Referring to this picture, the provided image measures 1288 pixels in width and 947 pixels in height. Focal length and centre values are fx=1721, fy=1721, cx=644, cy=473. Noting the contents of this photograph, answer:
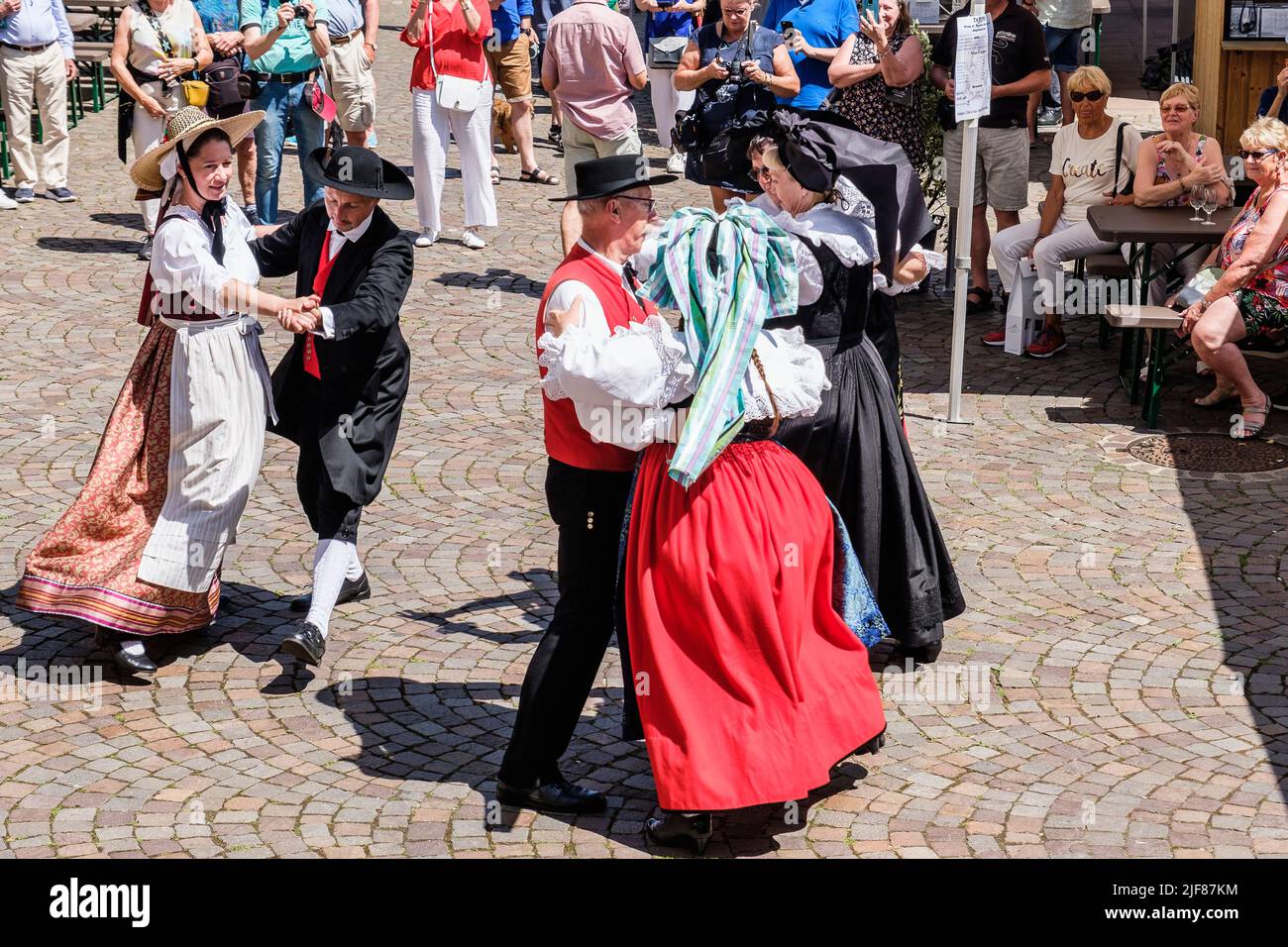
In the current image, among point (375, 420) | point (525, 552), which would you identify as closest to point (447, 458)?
point (525, 552)

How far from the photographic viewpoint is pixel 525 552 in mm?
7191

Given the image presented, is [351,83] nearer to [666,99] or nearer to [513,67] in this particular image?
[513,67]

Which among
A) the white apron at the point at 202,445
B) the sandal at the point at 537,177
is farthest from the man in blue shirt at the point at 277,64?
the white apron at the point at 202,445

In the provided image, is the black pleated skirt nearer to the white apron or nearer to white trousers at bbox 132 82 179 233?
the white apron

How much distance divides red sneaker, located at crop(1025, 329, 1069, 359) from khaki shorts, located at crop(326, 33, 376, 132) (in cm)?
511

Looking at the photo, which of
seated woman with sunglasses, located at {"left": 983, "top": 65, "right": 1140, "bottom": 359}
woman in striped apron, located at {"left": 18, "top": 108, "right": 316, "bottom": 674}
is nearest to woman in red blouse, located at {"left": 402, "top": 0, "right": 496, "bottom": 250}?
seated woman with sunglasses, located at {"left": 983, "top": 65, "right": 1140, "bottom": 359}

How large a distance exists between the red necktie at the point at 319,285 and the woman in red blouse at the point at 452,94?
581cm

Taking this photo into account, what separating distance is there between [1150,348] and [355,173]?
473 cm

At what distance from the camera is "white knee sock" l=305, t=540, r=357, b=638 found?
6070mm

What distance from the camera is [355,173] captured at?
19.4 feet

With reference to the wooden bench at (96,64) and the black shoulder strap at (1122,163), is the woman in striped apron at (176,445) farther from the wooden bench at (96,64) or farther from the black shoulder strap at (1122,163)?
the wooden bench at (96,64)

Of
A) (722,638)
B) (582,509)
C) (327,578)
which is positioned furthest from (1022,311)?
(722,638)

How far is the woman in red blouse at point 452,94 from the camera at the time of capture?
11.7 m
